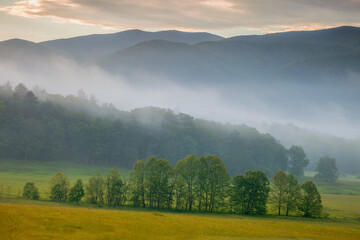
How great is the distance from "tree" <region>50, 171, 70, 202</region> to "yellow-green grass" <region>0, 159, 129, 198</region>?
33.6 feet

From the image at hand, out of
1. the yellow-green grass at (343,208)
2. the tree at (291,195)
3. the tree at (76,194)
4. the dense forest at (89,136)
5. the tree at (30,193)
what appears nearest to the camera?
the tree at (30,193)

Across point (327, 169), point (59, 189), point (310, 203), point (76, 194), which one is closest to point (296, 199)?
point (310, 203)

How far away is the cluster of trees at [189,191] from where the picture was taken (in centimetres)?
7688

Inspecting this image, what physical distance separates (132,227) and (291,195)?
45.4 metres

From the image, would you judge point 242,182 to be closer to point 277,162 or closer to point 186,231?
point 186,231

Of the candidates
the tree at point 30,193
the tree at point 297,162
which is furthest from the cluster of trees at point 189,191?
the tree at point 297,162

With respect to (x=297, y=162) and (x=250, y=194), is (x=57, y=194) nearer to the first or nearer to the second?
(x=250, y=194)

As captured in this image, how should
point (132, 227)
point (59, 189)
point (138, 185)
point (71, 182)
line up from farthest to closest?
point (71, 182), point (138, 185), point (59, 189), point (132, 227)

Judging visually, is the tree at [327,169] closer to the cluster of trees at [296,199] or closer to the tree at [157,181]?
the cluster of trees at [296,199]

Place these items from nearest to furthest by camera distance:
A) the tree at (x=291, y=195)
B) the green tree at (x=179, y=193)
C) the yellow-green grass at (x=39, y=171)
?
the green tree at (x=179, y=193) < the tree at (x=291, y=195) < the yellow-green grass at (x=39, y=171)

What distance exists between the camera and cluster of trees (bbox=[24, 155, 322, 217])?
252 feet

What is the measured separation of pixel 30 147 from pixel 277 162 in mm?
127135

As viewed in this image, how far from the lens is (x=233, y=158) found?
194250 millimetres

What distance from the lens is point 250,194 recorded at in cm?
7938
